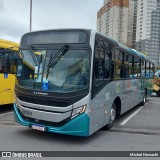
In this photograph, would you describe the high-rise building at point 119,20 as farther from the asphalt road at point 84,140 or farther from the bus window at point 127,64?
the asphalt road at point 84,140

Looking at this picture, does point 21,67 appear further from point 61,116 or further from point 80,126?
point 80,126

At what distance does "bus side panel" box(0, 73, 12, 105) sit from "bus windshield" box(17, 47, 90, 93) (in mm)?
3884

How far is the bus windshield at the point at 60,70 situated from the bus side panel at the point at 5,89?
3884 millimetres

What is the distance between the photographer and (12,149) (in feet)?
18.7

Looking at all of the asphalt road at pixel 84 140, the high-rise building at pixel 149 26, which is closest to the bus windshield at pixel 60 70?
the asphalt road at pixel 84 140

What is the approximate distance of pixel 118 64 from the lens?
8.31 m

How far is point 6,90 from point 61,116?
200 inches

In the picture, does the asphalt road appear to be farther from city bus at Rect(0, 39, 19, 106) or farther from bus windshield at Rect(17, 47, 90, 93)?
city bus at Rect(0, 39, 19, 106)

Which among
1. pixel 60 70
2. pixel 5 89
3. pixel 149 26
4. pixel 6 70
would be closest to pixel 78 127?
pixel 60 70

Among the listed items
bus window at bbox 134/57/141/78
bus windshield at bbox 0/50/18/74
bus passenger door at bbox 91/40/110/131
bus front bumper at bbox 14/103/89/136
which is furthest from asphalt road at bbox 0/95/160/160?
bus window at bbox 134/57/141/78

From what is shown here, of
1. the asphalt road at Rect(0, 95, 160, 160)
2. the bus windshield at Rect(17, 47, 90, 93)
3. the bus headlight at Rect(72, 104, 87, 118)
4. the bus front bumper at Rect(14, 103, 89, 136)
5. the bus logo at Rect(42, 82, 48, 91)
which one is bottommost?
the asphalt road at Rect(0, 95, 160, 160)

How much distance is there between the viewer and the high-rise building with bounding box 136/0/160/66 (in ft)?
146

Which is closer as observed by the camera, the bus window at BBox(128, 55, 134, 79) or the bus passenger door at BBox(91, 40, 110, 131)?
the bus passenger door at BBox(91, 40, 110, 131)

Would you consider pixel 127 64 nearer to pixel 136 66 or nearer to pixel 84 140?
pixel 136 66
